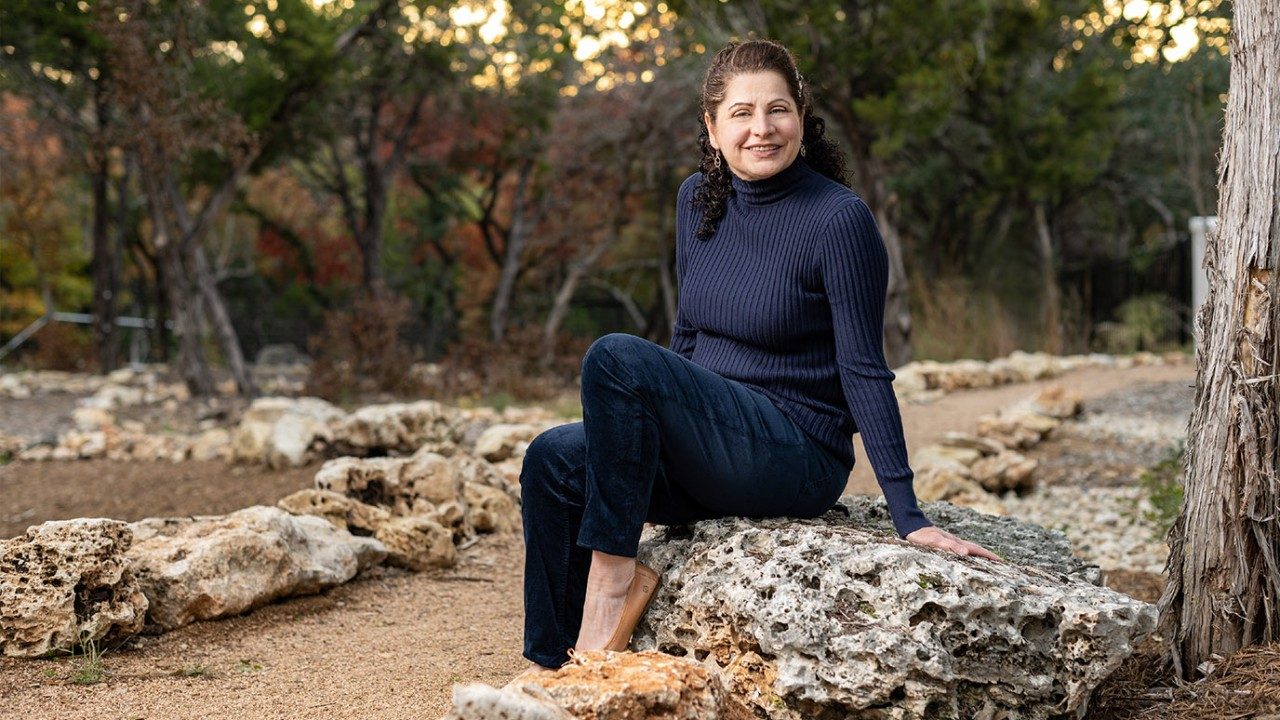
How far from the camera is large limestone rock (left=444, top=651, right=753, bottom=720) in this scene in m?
1.85

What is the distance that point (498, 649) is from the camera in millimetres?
3164

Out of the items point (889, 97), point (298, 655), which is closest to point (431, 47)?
point (889, 97)

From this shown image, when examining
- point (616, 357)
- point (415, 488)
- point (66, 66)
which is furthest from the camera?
point (66, 66)

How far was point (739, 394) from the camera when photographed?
2.49 metres

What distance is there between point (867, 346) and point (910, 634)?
64cm

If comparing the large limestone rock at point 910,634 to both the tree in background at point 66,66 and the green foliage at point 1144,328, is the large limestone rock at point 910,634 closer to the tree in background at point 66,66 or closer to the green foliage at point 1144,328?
the tree in background at point 66,66

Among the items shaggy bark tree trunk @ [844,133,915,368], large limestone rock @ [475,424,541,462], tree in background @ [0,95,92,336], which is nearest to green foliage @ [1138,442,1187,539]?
large limestone rock @ [475,424,541,462]

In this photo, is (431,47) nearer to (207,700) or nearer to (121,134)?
(121,134)

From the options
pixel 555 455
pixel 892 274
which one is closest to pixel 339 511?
pixel 555 455

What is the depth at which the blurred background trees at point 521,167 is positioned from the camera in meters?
10.3

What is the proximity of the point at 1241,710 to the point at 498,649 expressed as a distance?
1.86 metres

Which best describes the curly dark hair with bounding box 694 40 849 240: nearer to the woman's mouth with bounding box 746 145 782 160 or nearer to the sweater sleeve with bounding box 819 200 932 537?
the woman's mouth with bounding box 746 145 782 160

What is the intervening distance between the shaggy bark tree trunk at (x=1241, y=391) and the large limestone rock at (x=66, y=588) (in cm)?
274

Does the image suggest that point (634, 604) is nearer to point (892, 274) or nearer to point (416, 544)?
point (416, 544)
